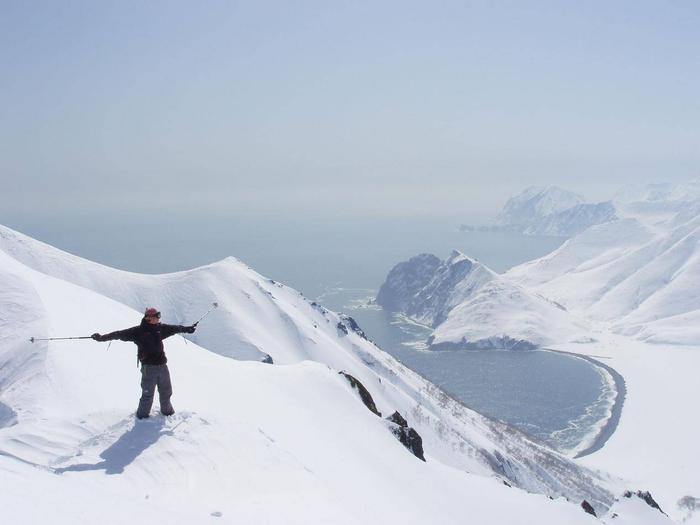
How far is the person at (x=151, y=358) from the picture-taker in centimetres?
1459

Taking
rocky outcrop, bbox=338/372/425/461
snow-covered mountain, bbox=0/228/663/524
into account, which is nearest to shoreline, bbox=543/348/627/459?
snow-covered mountain, bbox=0/228/663/524

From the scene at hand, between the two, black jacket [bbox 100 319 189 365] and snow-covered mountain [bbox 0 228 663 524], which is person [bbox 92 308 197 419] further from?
snow-covered mountain [bbox 0 228 663 524]

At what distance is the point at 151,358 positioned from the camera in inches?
580

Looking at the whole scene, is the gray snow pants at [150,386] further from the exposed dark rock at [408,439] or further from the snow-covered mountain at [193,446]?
the exposed dark rock at [408,439]

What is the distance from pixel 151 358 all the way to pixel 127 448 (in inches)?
100

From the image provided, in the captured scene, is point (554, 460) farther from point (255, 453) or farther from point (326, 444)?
point (255, 453)

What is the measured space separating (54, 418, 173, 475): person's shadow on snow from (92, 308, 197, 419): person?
0.48 m

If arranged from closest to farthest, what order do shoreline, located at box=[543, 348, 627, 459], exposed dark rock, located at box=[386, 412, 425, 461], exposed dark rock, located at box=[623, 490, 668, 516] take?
Answer: exposed dark rock, located at box=[386, 412, 425, 461] < exposed dark rock, located at box=[623, 490, 668, 516] < shoreline, located at box=[543, 348, 627, 459]

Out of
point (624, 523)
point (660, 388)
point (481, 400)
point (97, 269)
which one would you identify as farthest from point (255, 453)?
point (660, 388)

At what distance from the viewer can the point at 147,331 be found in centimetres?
1476

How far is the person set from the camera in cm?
1459

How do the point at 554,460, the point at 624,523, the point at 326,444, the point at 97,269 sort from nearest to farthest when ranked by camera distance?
1. the point at 326,444
2. the point at 624,523
3. the point at 554,460
4. the point at 97,269

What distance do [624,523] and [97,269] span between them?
4672 inches

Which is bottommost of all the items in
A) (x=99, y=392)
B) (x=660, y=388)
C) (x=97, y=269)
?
(x=660, y=388)
